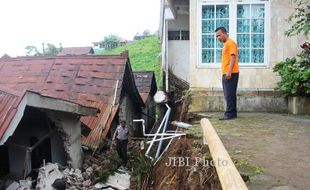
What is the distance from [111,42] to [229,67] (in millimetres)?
51278

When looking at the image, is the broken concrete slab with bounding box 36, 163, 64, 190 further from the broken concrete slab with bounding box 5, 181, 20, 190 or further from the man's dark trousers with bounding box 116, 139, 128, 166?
the man's dark trousers with bounding box 116, 139, 128, 166

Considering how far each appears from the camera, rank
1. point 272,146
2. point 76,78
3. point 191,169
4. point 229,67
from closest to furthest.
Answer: point 191,169
point 272,146
point 229,67
point 76,78

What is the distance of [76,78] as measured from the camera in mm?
12523

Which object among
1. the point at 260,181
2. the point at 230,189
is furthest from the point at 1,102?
the point at 230,189

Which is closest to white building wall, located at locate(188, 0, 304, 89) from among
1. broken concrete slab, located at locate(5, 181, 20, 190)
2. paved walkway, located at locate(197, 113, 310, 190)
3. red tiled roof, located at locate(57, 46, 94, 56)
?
paved walkway, located at locate(197, 113, 310, 190)

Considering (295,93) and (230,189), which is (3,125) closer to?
(230,189)

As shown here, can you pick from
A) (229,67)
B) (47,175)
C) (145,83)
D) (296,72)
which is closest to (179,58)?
(145,83)

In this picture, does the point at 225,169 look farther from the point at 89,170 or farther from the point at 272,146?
the point at 89,170

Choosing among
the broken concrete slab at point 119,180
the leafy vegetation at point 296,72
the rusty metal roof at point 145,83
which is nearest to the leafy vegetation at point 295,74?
the leafy vegetation at point 296,72

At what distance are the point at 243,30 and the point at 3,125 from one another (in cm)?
636

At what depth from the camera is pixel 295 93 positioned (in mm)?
8508

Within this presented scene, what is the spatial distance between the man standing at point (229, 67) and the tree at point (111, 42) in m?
50.5

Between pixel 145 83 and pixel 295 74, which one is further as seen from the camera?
pixel 145 83

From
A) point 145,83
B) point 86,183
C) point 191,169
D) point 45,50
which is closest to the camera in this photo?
point 191,169
